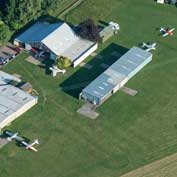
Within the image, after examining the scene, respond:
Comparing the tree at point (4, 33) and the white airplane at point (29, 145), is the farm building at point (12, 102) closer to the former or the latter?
the white airplane at point (29, 145)

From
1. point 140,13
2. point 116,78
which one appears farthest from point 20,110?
point 140,13

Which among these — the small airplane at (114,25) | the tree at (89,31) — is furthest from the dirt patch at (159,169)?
the small airplane at (114,25)

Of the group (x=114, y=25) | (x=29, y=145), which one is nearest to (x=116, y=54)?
(x=114, y=25)

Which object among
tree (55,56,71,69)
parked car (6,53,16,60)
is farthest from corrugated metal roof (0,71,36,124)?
tree (55,56,71,69)

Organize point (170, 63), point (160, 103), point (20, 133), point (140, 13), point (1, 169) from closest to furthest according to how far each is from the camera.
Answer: point (1, 169) < point (20, 133) < point (160, 103) < point (170, 63) < point (140, 13)

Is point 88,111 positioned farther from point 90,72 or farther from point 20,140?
point 20,140

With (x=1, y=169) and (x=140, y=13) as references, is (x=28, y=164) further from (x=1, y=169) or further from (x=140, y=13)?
(x=140, y=13)

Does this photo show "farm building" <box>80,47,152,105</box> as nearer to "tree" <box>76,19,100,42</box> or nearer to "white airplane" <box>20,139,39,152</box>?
"tree" <box>76,19,100,42</box>

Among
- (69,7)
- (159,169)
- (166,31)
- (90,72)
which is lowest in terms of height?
(159,169)
